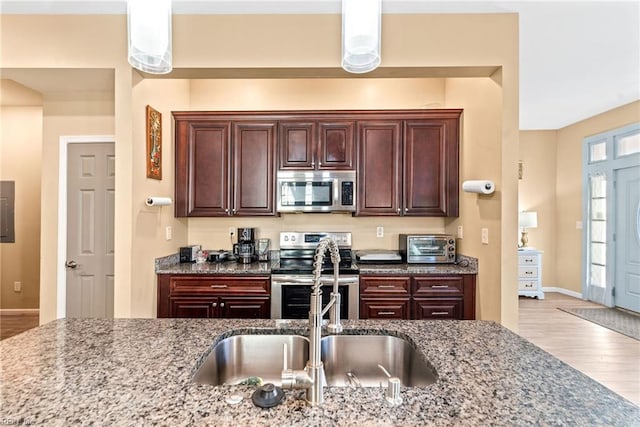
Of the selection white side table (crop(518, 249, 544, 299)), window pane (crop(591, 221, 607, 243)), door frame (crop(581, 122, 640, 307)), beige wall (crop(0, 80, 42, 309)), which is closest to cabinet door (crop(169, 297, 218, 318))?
beige wall (crop(0, 80, 42, 309))

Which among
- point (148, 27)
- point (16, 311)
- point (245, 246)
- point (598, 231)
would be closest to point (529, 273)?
point (598, 231)

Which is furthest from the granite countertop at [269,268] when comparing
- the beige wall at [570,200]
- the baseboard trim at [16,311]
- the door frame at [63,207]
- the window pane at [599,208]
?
the beige wall at [570,200]

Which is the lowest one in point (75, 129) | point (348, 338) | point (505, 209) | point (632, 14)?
point (348, 338)

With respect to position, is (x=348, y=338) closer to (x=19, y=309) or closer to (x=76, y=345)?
(x=76, y=345)

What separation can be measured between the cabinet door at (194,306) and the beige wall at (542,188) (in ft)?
18.1

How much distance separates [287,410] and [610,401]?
85 cm

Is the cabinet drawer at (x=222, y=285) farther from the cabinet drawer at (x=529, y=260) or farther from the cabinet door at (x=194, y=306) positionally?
the cabinet drawer at (x=529, y=260)

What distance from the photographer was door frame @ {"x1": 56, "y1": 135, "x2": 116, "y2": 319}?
3.16 m

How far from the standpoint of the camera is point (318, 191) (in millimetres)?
3330

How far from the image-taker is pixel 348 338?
139cm

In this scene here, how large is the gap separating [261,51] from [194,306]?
2195 millimetres

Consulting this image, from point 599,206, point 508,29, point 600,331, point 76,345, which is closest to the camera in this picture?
point 76,345

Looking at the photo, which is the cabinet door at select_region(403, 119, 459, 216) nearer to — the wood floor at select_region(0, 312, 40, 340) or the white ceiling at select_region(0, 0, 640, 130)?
the white ceiling at select_region(0, 0, 640, 130)

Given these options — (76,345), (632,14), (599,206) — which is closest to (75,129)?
(76,345)
